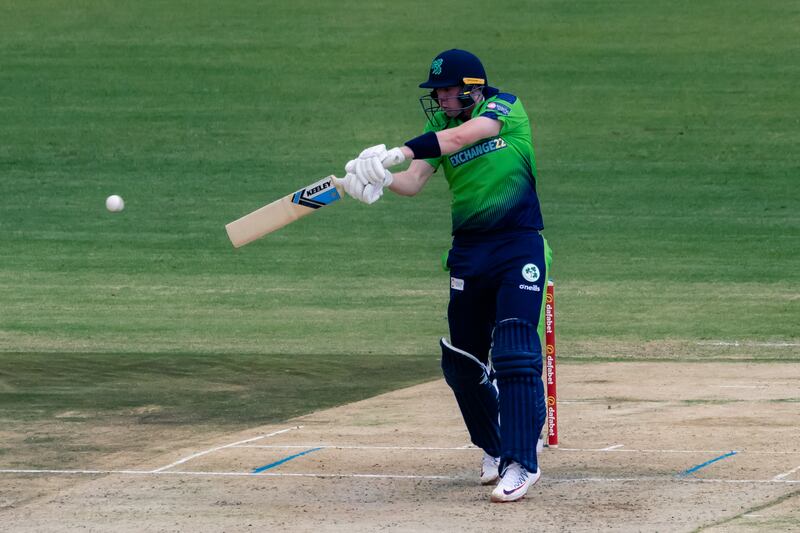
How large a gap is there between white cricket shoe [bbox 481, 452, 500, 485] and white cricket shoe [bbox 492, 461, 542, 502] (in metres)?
0.39

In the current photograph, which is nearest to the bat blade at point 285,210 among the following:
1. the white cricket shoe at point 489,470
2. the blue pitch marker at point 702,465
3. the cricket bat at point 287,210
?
the cricket bat at point 287,210

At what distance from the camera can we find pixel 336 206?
20797 millimetres

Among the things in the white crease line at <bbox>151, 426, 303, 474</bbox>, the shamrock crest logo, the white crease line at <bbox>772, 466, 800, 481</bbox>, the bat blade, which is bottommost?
the white crease line at <bbox>772, 466, 800, 481</bbox>

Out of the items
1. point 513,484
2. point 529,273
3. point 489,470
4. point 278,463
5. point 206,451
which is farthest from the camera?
point 206,451

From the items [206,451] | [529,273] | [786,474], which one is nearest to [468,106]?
[529,273]

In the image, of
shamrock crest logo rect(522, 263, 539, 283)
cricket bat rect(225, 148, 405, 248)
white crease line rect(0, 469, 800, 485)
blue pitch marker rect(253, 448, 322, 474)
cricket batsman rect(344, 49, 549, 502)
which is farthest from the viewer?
blue pitch marker rect(253, 448, 322, 474)

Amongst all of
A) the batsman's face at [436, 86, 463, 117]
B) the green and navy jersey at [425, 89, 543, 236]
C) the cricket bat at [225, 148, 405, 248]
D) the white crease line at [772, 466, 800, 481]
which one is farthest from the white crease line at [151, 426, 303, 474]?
the white crease line at [772, 466, 800, 481]

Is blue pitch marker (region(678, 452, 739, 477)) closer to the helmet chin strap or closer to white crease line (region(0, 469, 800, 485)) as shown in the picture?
white crease line (region(0, 469, 800, 485))

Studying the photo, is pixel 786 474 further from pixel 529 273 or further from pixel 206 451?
pixel 206 451

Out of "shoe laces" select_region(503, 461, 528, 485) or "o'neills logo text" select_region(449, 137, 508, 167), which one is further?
"o'neills logo text" select_region(449, 137, 508, 167)

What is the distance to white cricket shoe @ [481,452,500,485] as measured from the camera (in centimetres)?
750

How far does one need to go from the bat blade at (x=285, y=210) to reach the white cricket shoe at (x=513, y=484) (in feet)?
5.10

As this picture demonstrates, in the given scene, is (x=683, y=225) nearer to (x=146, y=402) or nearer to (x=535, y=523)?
(x=146, y=402)

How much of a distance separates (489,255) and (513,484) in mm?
1073
